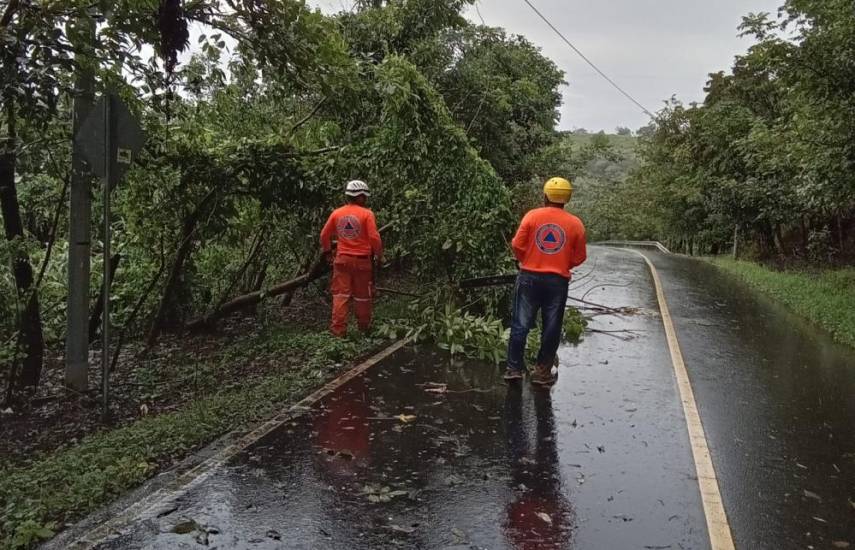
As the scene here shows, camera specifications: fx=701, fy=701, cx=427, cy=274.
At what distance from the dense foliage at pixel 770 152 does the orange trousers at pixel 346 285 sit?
7.98 metres

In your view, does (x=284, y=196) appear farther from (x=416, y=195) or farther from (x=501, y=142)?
(x=501, y=142)

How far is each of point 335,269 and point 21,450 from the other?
3.77 m

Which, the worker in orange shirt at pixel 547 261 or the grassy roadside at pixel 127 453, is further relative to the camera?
the worker in orange shirt at pixel 547 261

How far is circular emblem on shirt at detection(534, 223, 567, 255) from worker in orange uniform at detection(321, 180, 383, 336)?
7.87 feet

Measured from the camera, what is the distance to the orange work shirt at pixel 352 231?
843 centimetres

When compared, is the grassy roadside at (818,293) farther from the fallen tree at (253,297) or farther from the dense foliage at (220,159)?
the fallen tree at (253,297)

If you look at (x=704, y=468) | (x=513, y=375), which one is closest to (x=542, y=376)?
(x=513, y=375)

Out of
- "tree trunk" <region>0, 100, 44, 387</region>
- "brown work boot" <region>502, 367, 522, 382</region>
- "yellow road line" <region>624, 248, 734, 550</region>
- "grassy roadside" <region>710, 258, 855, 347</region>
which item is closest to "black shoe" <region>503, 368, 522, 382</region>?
"brown work boot" <region>502, 367, 522, 382</region>

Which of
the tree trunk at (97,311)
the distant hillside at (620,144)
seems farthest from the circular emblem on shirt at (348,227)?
the distant hillside at (620,144)

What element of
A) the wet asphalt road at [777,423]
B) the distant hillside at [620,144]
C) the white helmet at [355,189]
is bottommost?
the wet asphalt road at [777,423]

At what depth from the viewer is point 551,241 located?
22.4 feet

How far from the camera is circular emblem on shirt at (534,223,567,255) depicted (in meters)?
6.80

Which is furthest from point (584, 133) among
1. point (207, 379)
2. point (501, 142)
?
point (207, 379)

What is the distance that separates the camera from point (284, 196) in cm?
966
